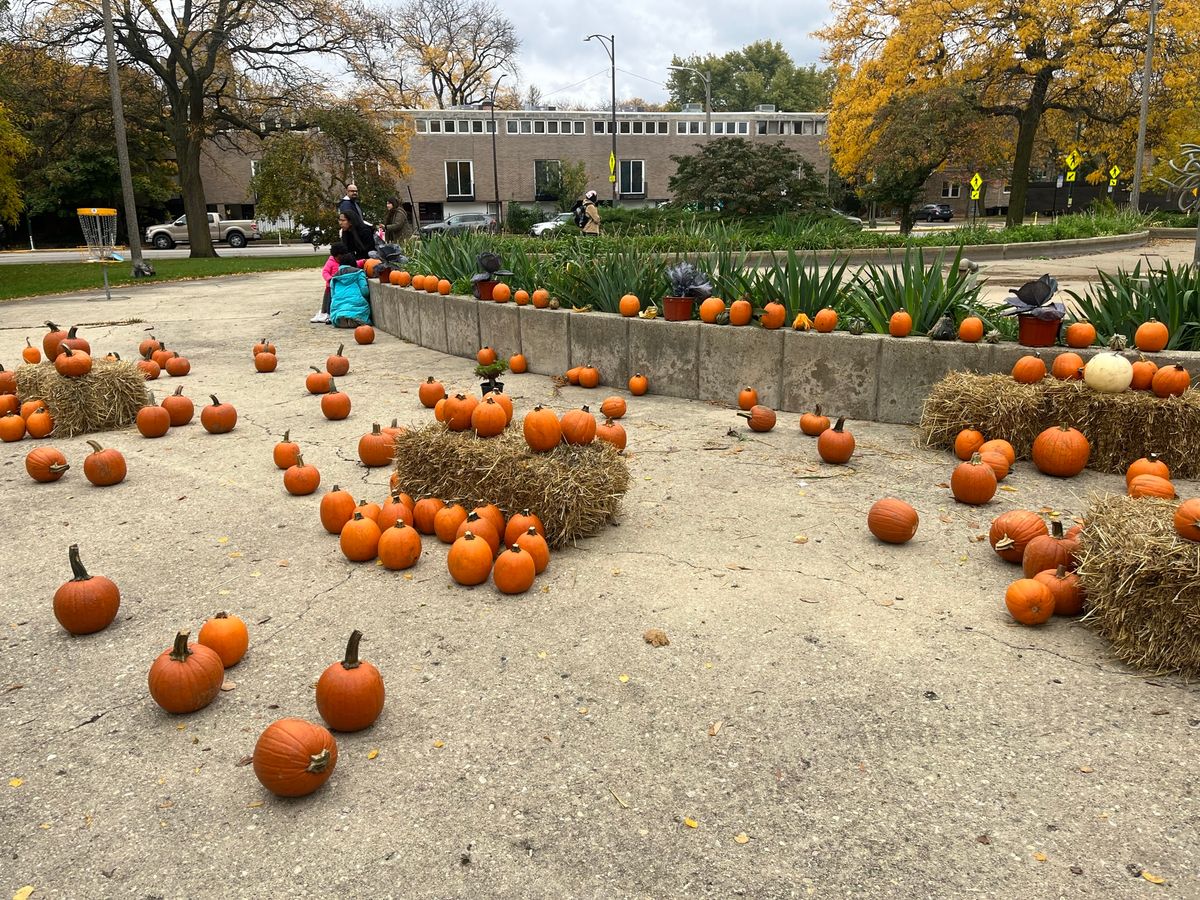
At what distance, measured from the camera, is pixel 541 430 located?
14.7ft

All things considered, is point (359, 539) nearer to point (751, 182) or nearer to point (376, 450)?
point (376, 450)

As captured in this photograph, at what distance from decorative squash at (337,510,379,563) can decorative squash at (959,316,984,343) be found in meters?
4.52

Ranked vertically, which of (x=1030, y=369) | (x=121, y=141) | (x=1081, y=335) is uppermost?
(x=121, y=141)

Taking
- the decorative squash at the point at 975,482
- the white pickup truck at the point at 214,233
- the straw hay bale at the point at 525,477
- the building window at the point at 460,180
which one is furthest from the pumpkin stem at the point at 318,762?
the building window at the point at 460,180

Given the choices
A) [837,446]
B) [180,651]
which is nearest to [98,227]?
[837,446]

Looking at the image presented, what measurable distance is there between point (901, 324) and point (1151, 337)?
1.66 metres

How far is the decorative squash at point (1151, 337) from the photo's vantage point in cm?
562

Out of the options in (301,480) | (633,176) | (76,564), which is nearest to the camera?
(76,564)

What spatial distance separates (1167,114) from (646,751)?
3531 cm

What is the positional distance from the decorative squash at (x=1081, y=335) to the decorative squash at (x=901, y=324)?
3.65ft

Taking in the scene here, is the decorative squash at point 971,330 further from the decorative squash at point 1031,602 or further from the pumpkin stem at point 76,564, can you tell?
the pumpkin stem at point 76,564

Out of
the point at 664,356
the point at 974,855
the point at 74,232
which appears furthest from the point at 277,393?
the point at 74,232

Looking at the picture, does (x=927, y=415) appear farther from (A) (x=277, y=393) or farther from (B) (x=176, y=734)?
(A) (x=277, y=393)

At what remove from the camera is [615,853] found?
240 centimetres
